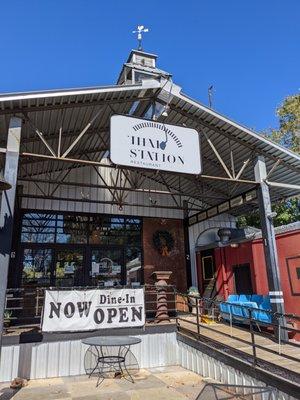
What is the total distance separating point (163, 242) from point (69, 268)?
378 centimetres

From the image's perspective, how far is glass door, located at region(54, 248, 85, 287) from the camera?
11.9 metres

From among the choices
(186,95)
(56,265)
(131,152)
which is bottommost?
(56,265)

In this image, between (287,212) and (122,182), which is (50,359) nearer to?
(122,182)

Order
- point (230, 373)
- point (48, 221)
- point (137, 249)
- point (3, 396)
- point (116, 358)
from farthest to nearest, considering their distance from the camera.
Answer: point (137, 249), point (48, 221), point (116, 358), point (230, 373), point (3, 396)

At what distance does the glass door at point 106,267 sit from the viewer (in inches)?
490

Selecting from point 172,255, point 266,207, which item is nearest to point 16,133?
point 266,207

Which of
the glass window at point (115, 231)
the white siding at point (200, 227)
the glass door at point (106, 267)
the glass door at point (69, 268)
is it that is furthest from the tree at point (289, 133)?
the glass door at point (69, 268)

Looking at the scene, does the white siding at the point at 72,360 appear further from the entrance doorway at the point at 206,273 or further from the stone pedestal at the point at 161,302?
the entrance doorway at the point at 206,273

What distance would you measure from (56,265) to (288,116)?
15417 mm

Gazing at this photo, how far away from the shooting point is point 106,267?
12.7 m

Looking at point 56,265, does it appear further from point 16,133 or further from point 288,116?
point 288,116

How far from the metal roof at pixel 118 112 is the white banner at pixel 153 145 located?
45 centimetres

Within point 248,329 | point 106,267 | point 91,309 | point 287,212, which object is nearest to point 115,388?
point 91,309

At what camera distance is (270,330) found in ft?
32.3
